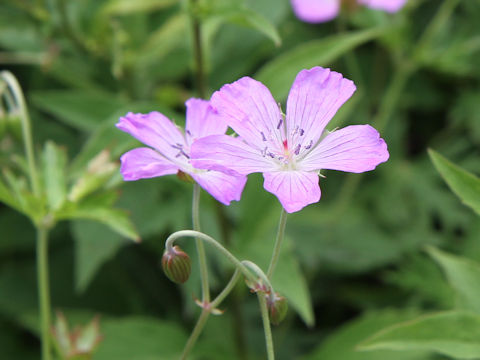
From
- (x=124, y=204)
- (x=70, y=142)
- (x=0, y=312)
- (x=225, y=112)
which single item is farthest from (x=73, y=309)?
(x=225, y=112)

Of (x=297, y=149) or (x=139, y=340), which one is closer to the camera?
(x=297, y=149)

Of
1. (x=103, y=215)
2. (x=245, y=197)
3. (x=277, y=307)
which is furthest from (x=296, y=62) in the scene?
(x=277, y=307)

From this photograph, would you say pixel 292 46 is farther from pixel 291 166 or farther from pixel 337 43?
pixel 291 166

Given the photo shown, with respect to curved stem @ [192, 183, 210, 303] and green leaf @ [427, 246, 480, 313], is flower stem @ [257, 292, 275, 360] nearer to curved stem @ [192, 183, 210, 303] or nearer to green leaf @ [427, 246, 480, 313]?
curved stem @ [192, 183, 210, 303]

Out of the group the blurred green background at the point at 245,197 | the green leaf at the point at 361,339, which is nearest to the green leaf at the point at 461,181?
the blurred green background at the point at 245,197

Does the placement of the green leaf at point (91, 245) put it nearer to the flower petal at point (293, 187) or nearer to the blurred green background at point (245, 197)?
the blurred green background at point (245, 197)

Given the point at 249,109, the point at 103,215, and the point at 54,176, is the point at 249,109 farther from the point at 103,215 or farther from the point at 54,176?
the point at 54,176
